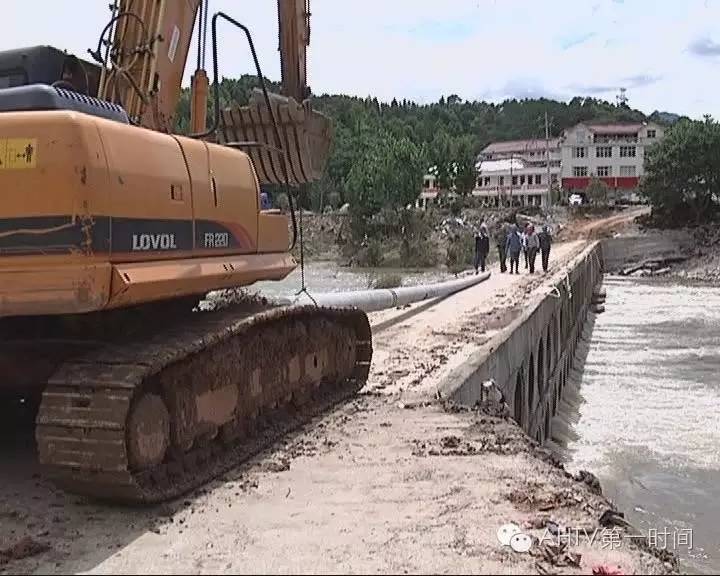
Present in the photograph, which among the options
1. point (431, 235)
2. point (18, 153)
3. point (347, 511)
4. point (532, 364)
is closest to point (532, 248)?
point (532, 364)

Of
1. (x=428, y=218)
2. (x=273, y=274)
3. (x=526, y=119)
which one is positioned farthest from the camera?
(x=526, y=119)

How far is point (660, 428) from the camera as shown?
17.2 meters

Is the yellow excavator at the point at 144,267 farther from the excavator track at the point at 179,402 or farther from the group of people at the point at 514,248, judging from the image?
the group of people at the point at 514,248

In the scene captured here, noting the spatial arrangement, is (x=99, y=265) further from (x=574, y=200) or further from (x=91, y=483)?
(x=574, y=200)

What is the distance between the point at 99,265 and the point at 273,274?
2474 millimetres

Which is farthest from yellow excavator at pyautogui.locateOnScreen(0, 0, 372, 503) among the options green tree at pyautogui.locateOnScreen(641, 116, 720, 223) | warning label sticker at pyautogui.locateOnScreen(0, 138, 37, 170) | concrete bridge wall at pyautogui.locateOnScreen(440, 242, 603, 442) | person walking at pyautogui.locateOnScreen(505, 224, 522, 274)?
green tree at pyautogui.locateOnScreen(641, 116, 720, 223)

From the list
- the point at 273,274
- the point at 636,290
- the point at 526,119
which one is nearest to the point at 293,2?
the point at 273,274

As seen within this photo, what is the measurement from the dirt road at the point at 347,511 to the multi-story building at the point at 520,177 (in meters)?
99.5

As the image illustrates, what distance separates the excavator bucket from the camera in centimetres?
878

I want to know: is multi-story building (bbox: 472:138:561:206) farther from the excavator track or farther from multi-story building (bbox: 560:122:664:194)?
the excavator track

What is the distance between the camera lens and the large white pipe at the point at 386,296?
16.2 metres

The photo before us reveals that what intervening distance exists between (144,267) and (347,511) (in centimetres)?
187

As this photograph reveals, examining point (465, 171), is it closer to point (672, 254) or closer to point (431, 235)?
point (431, 235)

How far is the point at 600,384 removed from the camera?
74.7 ft
